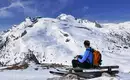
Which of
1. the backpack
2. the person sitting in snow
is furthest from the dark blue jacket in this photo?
the backpack

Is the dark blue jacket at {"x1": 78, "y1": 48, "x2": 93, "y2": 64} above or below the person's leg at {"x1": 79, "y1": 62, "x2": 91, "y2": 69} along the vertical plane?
above

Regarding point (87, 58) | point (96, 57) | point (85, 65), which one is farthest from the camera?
point (85, 65)

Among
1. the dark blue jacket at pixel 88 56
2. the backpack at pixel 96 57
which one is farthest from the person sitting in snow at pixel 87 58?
the backpack at pixel 96 57

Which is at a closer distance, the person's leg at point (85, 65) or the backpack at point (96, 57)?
the backpack at point (96, 57)

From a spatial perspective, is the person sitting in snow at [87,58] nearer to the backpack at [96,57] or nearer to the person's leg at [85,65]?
the person's leg at [85,65]

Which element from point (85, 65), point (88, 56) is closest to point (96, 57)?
point (88, 56)

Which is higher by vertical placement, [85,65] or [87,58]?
[87,58]

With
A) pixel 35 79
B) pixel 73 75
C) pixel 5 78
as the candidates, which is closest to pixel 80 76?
pixel 73 75

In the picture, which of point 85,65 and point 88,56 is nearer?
point 88,56

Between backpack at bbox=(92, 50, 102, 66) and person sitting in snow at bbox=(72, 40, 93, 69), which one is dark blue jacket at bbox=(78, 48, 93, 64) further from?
backpack at bbox=(92, 50, 102, 66)

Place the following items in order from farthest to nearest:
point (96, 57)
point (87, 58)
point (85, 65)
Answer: point (85, 65) < point (87, 58) < point (96, 57)

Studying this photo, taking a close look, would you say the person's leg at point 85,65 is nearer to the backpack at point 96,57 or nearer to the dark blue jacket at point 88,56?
the dark blue jacket at point 88,56

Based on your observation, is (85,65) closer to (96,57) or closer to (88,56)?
(88,56)

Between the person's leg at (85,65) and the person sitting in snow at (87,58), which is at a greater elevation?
the person sitting in snow at (87,58)
